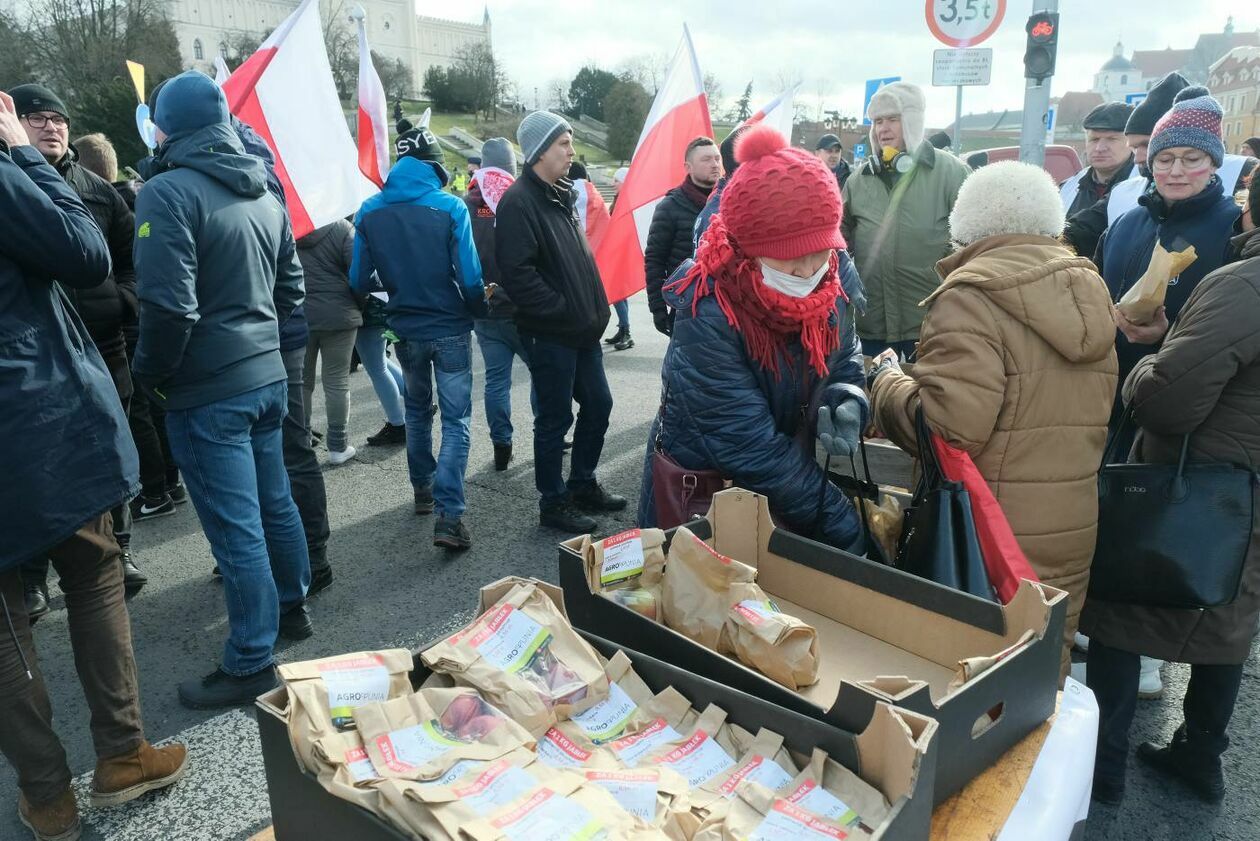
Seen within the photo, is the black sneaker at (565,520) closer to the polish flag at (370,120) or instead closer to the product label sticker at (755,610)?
the product label sticker at (755,610)

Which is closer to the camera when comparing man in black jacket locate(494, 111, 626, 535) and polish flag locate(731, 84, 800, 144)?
man in black jacket locate(494, 111, 626, 535)

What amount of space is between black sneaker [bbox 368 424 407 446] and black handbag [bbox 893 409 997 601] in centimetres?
448

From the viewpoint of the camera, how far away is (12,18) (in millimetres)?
35219

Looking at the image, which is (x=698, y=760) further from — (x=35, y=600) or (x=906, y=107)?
(x=906, y=107)

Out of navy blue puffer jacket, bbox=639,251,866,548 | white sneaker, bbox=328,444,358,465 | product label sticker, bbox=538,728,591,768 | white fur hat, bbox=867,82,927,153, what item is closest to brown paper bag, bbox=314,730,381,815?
product label sticker, bbox=538,728,591,768

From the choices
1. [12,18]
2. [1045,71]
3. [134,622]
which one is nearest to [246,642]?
[134,622]

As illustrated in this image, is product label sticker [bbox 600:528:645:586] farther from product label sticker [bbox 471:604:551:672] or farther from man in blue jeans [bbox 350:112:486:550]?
man in blue jeans [bbox 350:112:486:550]

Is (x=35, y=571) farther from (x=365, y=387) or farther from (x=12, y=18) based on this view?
(x=12, y=18)

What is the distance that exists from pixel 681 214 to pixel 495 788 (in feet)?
14.0

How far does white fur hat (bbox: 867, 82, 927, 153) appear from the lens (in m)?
4.38

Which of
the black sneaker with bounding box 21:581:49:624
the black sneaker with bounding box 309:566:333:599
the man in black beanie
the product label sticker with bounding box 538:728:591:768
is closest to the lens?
the product label sticker with bounding box 538:728:591:768

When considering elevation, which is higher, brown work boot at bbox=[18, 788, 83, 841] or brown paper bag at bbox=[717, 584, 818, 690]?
brown paper bag at bbox=[717, 584, 818, 690]

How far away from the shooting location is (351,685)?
3.99 feet

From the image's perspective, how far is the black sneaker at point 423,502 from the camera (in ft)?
15.3
